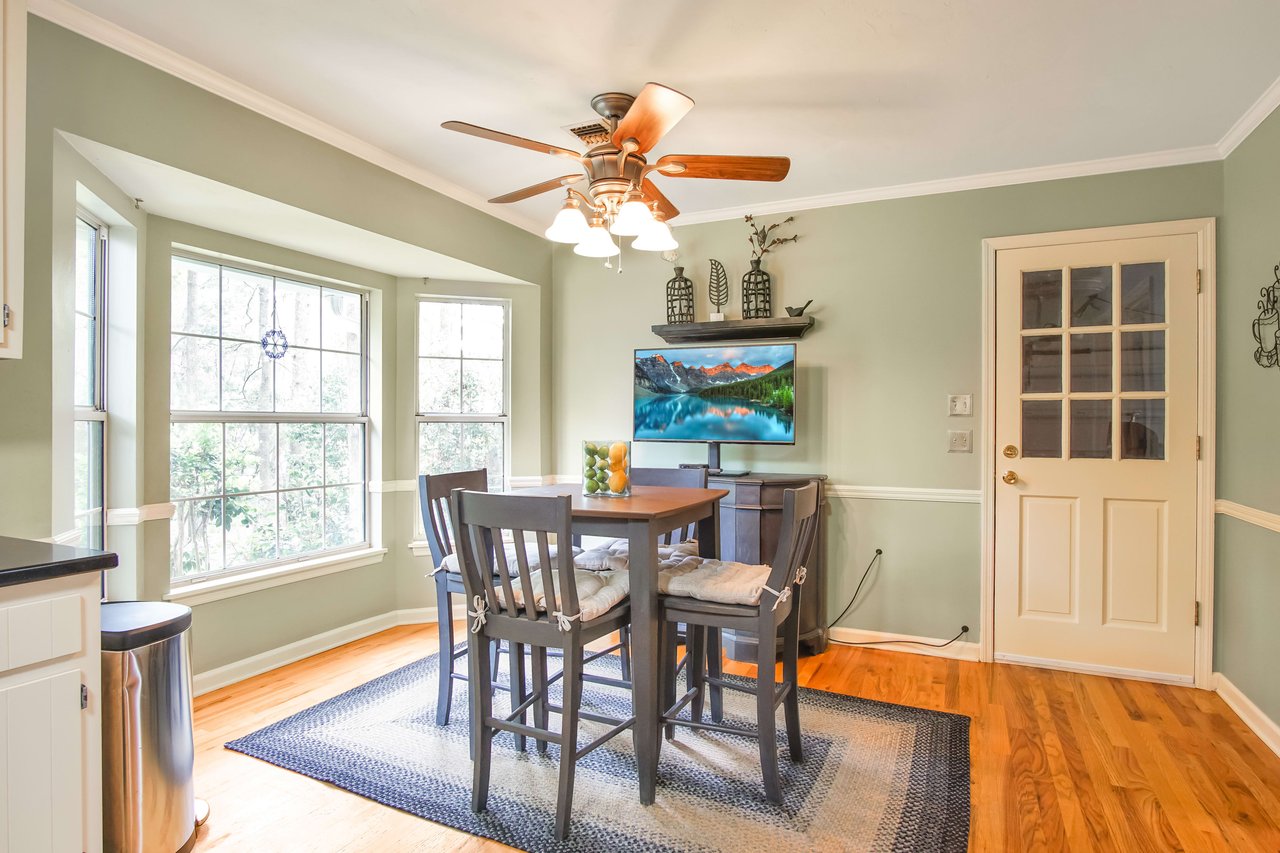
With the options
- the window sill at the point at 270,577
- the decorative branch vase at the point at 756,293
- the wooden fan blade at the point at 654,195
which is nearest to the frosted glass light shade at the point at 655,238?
the wooden fan blade at the point at 654,195

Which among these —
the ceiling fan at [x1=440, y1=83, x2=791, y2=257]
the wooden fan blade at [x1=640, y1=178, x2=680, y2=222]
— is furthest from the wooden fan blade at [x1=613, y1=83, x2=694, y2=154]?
the wooden fan blade at [x1=640, y1=178, x2=680, y2=222]

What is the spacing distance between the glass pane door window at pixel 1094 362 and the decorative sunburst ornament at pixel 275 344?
3.70 metres

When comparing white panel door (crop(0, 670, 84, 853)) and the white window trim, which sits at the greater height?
the white window trim

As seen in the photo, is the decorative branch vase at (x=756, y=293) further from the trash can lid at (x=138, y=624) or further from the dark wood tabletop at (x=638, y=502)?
the trash can lid at (x=138, y=624)

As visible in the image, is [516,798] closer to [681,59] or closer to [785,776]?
[785,776]

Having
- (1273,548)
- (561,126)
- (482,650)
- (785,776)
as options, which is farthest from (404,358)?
(1273,548)

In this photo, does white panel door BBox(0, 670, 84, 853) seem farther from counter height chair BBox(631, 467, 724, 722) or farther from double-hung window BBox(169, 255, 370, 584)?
double-hung window BBox(169, 255, 370, 584)

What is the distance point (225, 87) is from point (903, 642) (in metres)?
3.88

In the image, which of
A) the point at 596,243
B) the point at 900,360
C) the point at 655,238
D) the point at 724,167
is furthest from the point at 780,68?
the point at 900,360

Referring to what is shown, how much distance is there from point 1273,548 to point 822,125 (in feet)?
7.79

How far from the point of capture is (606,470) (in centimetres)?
234

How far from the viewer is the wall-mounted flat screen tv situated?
11.9 ft

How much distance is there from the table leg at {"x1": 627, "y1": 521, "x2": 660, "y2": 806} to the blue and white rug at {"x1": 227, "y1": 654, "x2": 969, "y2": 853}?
7.4 inches

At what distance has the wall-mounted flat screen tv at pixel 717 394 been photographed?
3625mm
